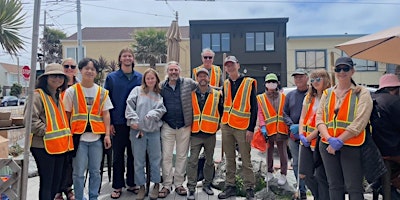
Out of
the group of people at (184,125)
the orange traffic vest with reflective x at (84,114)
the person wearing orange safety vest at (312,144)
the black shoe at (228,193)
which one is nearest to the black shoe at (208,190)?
the group of people at (184,125)

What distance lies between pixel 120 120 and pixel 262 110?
217cm

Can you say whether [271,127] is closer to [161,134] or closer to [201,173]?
[201,173]

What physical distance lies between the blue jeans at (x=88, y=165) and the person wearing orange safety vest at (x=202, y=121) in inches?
48.5

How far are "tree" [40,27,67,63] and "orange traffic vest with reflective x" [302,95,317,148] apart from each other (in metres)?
30.6

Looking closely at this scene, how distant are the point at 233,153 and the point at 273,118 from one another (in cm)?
95

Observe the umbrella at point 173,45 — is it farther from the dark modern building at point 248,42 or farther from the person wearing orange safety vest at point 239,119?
the dark modern building at point 248,42

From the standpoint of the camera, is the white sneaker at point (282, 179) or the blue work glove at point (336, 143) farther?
the white sneaker at point (282, 179)

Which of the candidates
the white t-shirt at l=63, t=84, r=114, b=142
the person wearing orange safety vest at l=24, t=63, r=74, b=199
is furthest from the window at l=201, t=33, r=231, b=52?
the person wearing orange safety vest at l=24, t=63, r=74, b=199

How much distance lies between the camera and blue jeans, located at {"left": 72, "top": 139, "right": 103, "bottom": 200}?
158 inches

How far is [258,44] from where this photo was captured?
28328mm

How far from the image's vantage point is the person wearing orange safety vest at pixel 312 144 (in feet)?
12.9

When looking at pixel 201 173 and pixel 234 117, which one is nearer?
pixel 234 117

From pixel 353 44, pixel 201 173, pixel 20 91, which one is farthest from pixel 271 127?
pixel 20 91

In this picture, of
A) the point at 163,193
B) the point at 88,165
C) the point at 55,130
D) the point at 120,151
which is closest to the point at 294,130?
the point at 163,193
